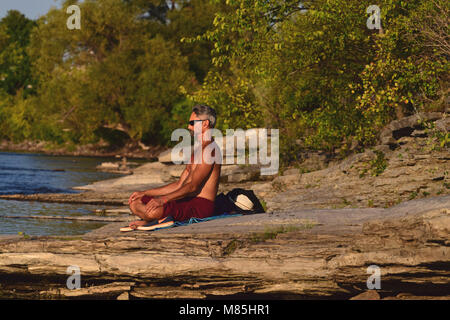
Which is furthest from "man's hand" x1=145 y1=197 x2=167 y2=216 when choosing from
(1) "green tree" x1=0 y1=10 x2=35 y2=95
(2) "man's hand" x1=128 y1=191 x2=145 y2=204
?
(1) "green tree" x1=0 y1=10 x2=35 y2=95

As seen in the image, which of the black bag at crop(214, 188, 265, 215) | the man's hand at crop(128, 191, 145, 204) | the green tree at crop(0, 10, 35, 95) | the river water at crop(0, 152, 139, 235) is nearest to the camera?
the man's hand at crop(128, 191, 145, 204)

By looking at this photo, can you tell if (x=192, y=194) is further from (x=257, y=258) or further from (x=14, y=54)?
(x=14, y=54)

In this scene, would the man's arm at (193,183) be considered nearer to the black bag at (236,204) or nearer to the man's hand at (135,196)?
the man's hand at (135,196)

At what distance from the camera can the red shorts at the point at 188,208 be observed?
32.8ft

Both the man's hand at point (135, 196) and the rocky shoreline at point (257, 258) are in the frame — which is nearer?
the rocky shoreline at point (257, 258)

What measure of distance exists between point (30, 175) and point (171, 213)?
93.1 feet

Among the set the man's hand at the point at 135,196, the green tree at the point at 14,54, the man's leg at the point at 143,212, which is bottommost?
the man's leg at the point at 143,212

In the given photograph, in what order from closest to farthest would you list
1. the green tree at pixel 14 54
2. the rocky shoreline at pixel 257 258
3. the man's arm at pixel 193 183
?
the rocky shoreline at pixel 257 258 → the man's arm at pixel 193 183 → the green tree at pixel 14 54

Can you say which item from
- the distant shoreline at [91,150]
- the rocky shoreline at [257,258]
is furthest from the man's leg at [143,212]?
the distant shoreline at [91,150]

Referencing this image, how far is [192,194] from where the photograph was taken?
33.0 ft

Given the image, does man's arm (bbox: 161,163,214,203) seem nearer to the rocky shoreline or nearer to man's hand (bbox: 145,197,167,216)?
man's hand (bbox: 145,197,167,216)

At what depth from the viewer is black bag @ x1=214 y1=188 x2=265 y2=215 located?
10.7 meters

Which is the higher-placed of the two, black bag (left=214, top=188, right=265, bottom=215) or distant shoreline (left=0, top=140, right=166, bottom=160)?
distant shoreline (left=0, top=140, right=166, bottom=160)

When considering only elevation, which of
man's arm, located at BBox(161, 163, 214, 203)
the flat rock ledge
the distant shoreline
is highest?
the distant shoreline
